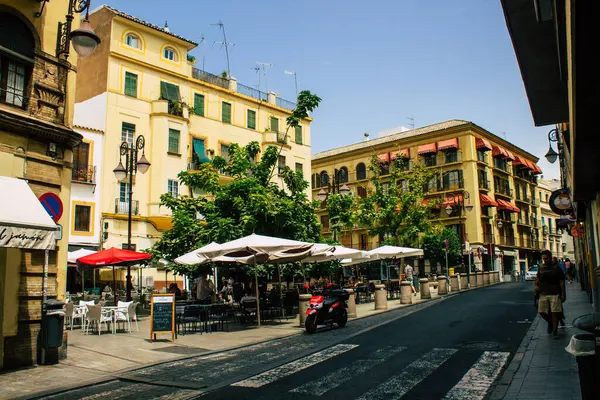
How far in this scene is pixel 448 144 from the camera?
5294 cm

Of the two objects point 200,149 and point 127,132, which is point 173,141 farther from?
point 127,132

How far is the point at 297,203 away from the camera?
808 inches

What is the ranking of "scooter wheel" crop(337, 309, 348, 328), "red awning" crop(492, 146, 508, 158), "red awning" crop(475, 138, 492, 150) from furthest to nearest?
"red awning" crop(492, 146, 508, 158), "red awning" crop(475, 138, 492, 150), "scooter wheel" crop(337, 309, 348, 328)

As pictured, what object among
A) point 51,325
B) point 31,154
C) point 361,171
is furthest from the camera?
point 361,171

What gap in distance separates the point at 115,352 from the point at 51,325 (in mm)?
1794

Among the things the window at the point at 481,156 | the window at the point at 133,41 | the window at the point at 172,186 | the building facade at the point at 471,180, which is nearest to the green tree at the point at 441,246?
the building facade at the point at 471,180

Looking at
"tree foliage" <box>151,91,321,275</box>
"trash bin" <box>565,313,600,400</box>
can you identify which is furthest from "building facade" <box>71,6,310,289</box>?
"trash bin" <box>565,313,600,400</box>

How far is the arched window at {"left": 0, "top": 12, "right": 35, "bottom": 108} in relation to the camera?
32.5 feet

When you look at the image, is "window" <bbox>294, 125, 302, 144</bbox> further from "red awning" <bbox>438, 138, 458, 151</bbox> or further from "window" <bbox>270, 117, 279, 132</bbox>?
"red awning" <bbox>438, 138, 458, 151</bbox>

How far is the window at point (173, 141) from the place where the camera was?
34250mm

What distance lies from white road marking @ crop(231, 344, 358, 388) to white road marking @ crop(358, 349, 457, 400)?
172cm

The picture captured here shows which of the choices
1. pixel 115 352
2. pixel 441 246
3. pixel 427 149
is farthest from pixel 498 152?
pixel 115 352

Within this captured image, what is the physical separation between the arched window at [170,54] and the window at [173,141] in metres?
5.59

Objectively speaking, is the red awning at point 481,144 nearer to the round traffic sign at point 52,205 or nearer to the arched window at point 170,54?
the arched window at point 170,54
